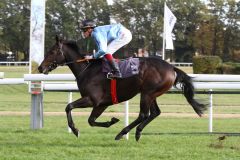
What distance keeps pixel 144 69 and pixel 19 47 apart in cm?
7126

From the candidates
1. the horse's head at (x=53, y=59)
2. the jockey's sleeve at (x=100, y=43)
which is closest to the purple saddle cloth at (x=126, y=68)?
the jockey's sleeve at (x=100, y=43)

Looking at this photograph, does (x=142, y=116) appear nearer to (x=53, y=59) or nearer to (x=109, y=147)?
(x=109, y=147)

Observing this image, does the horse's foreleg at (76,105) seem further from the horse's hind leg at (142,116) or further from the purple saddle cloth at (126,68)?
the horse's hind leg at (142,116)

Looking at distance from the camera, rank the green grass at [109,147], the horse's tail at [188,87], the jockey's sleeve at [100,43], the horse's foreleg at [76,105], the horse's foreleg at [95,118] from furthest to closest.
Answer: the horse's tail at [188,87] → the horse's foreleg at [95,118] → the jockey's sleeve at [100,43] → the horse's foreleg at [76,105] → the green grass at [109,147]

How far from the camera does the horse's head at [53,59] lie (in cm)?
766

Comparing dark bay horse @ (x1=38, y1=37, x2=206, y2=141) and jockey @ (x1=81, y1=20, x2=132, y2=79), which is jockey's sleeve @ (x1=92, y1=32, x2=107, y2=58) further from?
dark bay horse @ (x1=38, y1=37, x2=206, y2=141)

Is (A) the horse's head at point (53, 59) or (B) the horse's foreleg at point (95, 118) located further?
(A) the horse's head at point (53, 59)

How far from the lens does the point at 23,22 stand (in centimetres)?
7781

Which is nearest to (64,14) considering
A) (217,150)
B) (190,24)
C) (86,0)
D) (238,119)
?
(86,0)

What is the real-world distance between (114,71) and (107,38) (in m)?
0.54

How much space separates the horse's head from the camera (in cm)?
766

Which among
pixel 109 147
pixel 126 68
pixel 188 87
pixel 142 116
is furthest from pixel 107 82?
pixel 188 87

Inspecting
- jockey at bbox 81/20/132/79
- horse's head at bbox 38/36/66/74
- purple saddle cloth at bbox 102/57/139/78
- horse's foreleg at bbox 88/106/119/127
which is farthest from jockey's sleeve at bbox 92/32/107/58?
horse's foreleg at bbox 88/106/119/127

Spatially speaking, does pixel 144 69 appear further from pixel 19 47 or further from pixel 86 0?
pixel 86 0
